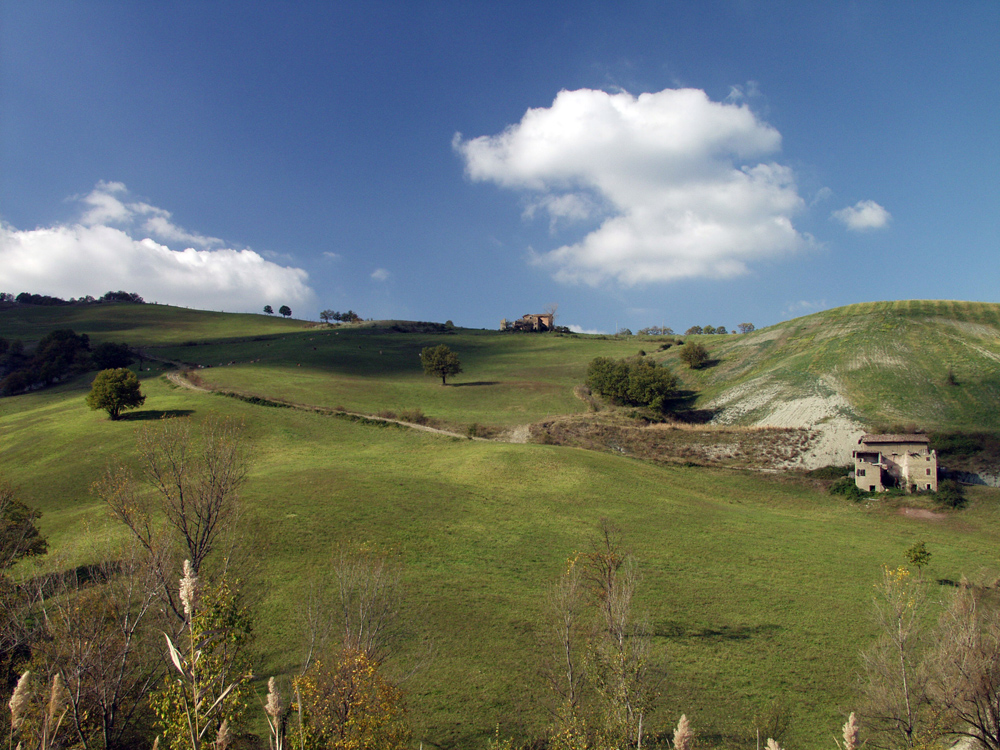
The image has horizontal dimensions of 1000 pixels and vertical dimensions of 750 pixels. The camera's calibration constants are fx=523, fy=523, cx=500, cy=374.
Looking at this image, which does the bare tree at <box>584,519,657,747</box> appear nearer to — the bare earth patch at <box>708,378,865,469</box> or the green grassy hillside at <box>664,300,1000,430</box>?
the bare earth patch at <box>708,378,865,469</box>

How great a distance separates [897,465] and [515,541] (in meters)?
48.1

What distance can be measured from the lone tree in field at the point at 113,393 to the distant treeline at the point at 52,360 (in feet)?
134

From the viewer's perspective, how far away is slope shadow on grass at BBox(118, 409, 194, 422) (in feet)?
227

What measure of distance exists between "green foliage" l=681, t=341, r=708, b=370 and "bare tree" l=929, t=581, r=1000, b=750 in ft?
297

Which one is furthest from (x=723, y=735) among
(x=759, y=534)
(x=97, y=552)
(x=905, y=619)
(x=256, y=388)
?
(x=256, y=388)

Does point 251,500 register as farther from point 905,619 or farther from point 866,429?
point 866,429

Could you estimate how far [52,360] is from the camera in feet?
366

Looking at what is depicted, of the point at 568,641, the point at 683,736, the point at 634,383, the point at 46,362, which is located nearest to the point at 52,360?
the point at 46,362

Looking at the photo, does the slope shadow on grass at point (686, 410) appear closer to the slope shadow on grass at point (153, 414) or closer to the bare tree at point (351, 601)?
the bare tree at point (351, 601)

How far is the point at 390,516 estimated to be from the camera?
42062mm

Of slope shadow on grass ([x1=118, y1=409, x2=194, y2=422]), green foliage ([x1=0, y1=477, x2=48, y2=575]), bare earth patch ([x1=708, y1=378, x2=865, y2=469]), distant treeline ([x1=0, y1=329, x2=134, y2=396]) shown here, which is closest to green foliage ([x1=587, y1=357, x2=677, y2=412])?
bare earth patch ([x1=708, y1=378, x2=865, y2=469])

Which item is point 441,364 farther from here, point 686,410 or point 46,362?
point 46,362

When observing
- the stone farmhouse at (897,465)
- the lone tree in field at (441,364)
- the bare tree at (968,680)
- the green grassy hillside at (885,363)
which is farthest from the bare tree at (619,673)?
the lone tree in field at (441,364)

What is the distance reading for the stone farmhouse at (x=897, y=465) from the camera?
2263 inches
